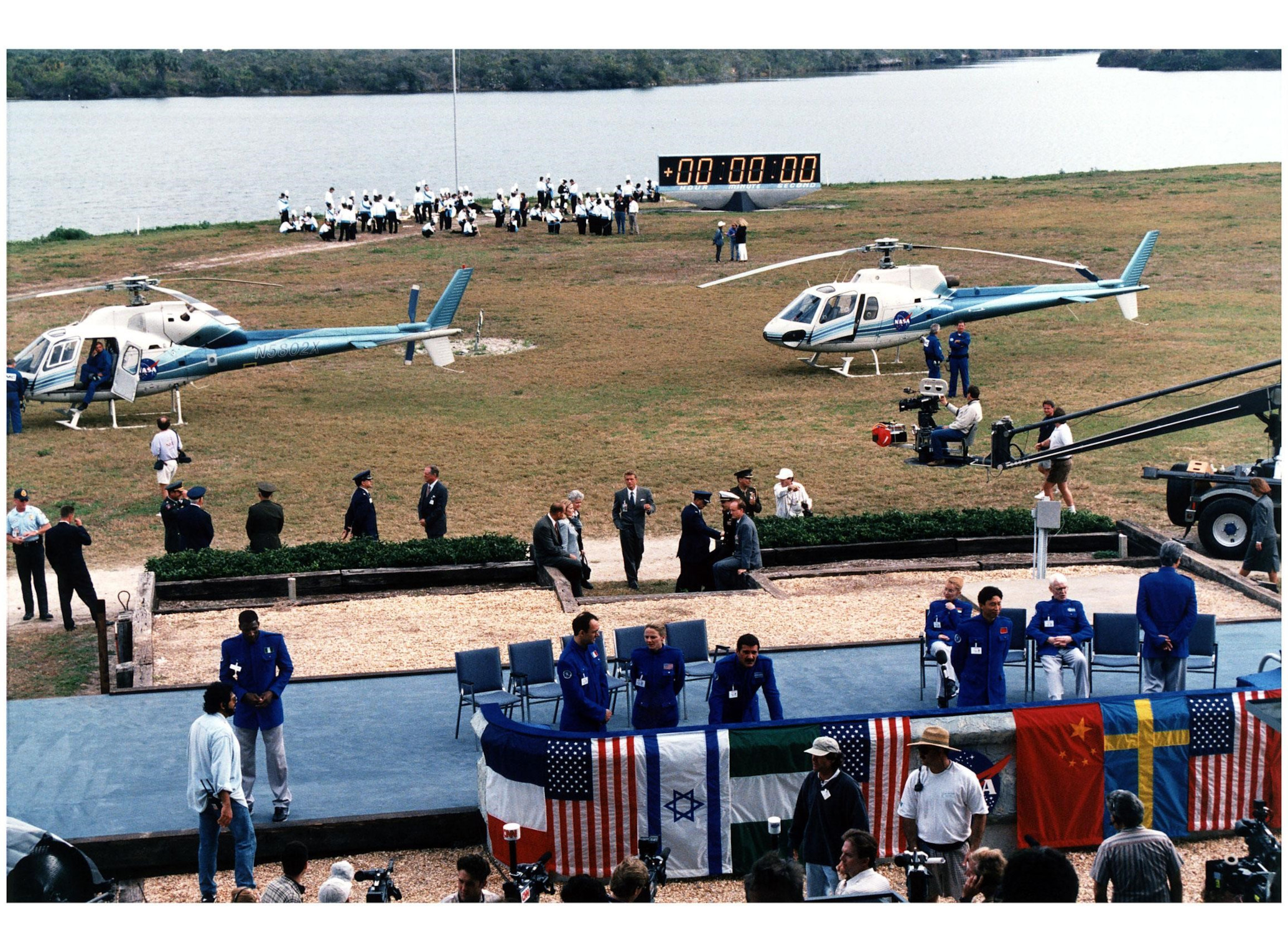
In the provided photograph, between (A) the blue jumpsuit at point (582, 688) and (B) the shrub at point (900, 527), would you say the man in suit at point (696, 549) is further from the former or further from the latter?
(A) the blue jumpsuit at point (582, 688)

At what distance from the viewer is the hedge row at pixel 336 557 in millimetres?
18281

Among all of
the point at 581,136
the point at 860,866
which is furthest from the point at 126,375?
the point at 581,136

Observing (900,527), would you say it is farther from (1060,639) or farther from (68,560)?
(68,560)

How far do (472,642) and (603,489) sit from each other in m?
6.30

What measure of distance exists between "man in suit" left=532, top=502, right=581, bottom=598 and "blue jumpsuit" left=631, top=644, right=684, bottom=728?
17.5ft

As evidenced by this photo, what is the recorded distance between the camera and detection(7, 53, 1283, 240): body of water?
65.6 metres

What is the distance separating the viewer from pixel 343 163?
265 feet

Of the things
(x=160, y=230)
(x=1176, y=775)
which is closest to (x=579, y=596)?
(x=1176, y=775)

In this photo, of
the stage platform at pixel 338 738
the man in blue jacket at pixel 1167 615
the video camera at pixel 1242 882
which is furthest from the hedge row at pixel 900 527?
the video camera at pixel 1242 882

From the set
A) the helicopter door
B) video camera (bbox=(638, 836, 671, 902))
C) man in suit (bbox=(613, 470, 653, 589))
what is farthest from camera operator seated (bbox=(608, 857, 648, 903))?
the helicopter door

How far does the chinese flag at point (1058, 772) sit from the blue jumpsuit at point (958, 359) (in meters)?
16.3

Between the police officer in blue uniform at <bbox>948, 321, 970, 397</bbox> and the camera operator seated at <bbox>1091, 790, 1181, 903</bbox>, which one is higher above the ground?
the police officer in blue uniform at <bbox>948, 321, 970, 397</bbox>

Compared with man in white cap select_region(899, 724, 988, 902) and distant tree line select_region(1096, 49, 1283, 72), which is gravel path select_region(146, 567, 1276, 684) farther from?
distant tree line select_region(1096, 49, 1283, 72)

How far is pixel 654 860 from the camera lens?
32.9 ft
